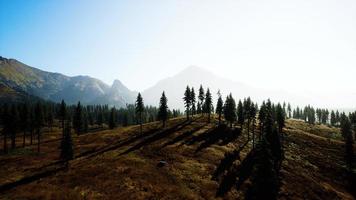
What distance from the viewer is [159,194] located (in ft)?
159

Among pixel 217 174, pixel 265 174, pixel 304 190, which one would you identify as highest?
pixel 265 174

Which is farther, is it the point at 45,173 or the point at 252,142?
the point at 252,142

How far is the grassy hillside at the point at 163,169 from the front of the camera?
160 ft

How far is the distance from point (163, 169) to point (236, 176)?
17688 millimetres

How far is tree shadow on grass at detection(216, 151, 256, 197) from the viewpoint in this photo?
5377 cm

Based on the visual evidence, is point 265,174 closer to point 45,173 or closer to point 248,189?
point 248,189

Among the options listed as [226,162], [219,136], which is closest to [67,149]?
[226,162]

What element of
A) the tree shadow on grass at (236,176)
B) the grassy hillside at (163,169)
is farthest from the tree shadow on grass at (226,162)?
the tree shadow on grass at (236,176)

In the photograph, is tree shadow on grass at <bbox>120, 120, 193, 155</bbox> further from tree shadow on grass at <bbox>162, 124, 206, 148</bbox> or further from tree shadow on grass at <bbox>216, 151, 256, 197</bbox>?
tree shadow on grass at <bbox>216, 151, 256, 197</bbox>

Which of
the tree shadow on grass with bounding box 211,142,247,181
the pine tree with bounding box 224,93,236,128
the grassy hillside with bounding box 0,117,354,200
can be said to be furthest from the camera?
the pine tree with bounding box 224,93,236,128

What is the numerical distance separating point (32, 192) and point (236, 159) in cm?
4942

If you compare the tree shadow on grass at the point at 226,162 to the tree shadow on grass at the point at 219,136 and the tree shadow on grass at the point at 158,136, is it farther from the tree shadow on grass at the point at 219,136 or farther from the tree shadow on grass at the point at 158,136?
the tree shadow on grass at the point at 158,136

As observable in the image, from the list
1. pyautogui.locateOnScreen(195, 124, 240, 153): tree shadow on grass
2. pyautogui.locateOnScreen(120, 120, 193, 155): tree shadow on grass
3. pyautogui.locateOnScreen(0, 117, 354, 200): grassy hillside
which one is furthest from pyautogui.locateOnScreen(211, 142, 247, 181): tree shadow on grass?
pyautogui.locateOnScreen(120, 120, 193, 155): tree shadow on grass

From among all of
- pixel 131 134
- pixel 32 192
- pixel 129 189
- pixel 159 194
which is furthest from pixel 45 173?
pixel 131 134
